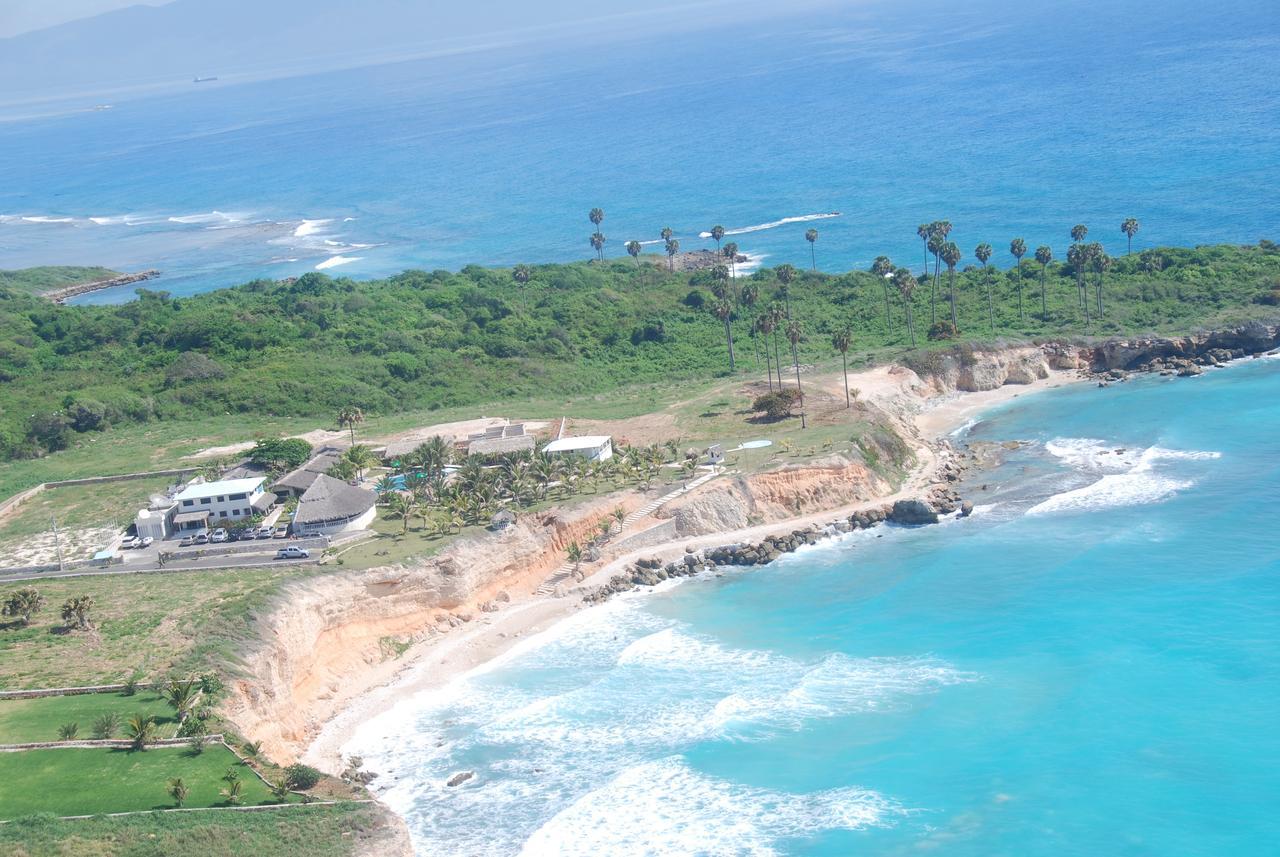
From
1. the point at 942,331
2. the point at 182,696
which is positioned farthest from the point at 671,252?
the point at 182,696

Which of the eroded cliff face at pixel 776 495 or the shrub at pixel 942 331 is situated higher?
the shrub at pixel 942 331

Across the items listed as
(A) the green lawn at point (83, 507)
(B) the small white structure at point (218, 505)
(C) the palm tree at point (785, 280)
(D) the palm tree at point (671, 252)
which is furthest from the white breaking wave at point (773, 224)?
(B) the small white structure at point (218, 505)

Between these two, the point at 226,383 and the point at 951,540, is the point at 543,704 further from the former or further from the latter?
the point at 226,383

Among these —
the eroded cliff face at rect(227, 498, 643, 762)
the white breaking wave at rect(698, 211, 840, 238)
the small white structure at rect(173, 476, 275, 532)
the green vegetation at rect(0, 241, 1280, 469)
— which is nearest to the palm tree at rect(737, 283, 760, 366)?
the green vegetation at rect(0, 241, 1280, 469)

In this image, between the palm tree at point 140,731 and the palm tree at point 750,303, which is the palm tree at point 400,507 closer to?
the palm tree at point 140,731

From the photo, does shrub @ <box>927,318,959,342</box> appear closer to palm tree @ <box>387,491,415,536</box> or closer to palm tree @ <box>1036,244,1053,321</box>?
palm tree @ <box>1036,244,1053,321</box>

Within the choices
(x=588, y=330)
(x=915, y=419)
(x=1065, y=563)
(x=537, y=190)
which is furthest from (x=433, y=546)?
(x=537, y=190)
